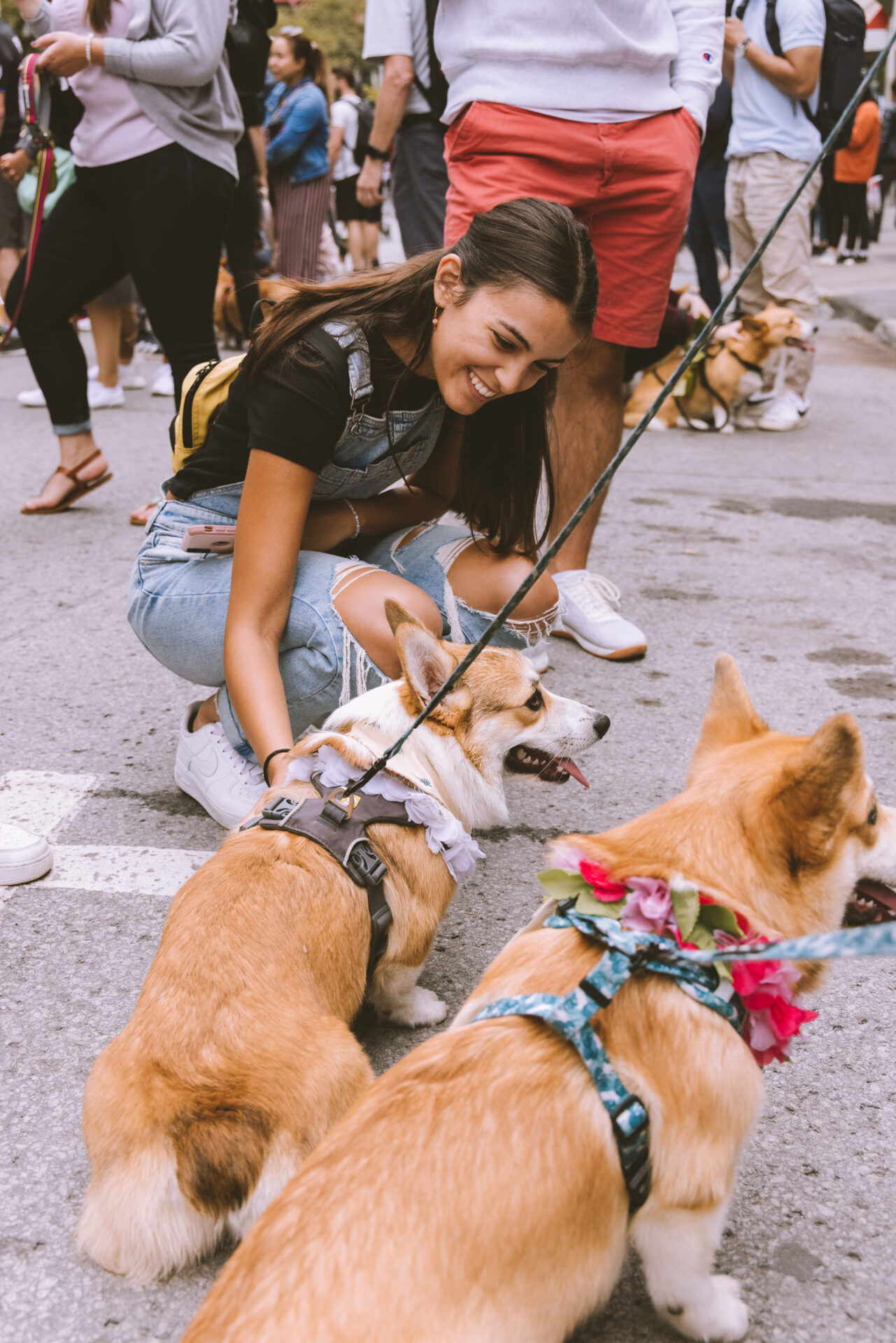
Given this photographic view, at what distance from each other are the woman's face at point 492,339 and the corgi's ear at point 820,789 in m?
1.27

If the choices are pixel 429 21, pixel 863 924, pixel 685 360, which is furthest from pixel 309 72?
pixel 863 924

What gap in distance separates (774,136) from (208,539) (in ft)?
19.0

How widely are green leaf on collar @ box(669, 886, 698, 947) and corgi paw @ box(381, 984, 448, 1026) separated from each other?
0.86 m

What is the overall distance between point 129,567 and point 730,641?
250 cm

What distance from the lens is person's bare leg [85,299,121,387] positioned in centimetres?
655

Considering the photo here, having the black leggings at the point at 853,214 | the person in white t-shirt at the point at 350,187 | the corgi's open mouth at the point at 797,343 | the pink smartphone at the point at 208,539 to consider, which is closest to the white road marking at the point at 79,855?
the pink smartphone at the point at 208,539

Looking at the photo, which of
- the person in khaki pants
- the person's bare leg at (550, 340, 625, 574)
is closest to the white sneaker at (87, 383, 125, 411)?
the person in khaki pants

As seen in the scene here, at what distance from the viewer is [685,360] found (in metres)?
1.88

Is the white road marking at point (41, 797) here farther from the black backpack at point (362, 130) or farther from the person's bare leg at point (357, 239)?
the person's bare leg at point (357, 239)

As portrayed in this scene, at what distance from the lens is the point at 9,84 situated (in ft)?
24.1

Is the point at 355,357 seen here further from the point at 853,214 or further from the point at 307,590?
the point at 853,214

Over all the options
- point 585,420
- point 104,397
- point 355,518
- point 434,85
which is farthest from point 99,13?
point 104,397

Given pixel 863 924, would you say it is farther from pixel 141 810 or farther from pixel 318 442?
pixel 141 810

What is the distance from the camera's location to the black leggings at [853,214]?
16.2m
